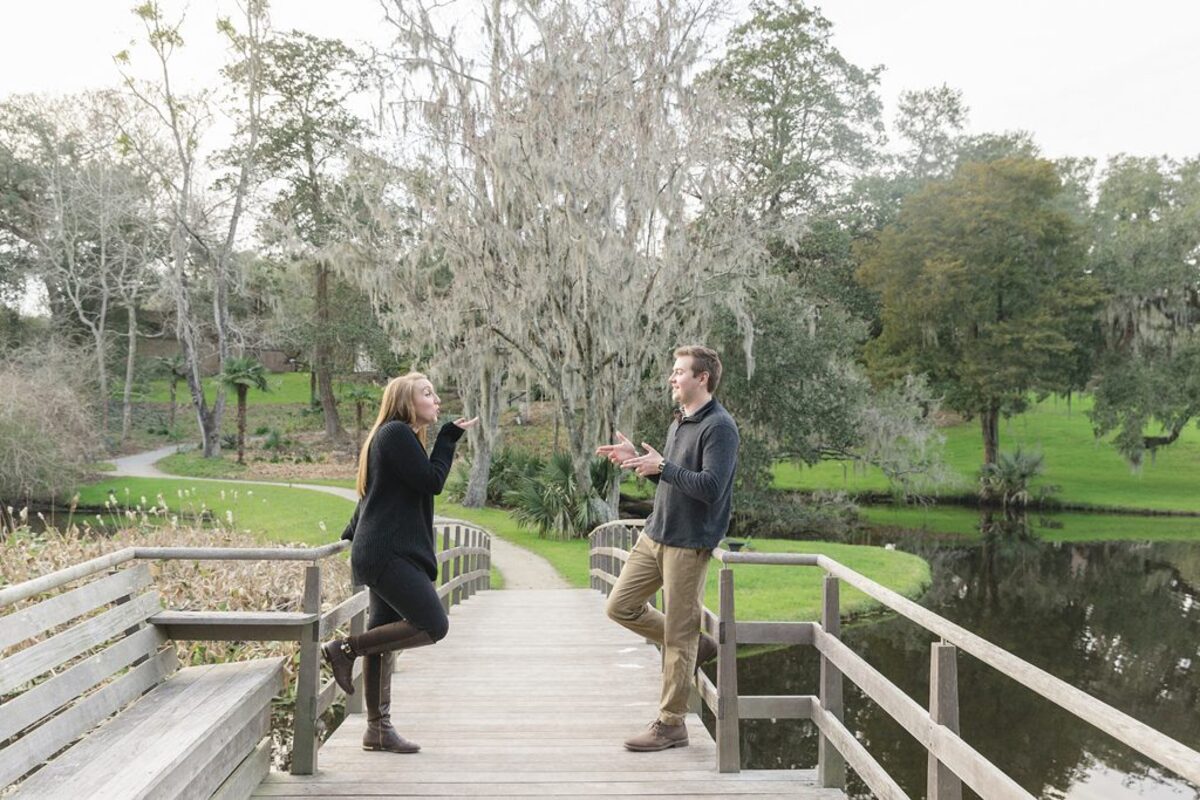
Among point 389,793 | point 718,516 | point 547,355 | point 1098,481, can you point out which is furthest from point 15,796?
point 1098,481

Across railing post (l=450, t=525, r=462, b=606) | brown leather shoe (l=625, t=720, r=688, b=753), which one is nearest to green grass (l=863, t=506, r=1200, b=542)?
railing post (l=450, t=525, r=462, b=606)

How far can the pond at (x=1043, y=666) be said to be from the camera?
8625 millimetres

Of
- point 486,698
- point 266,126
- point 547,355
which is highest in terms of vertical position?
point 266,126

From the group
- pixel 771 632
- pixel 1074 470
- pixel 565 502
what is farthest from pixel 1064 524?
pixel 771 632

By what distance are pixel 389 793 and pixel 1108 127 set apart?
47.1 m

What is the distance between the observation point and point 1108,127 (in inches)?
1644

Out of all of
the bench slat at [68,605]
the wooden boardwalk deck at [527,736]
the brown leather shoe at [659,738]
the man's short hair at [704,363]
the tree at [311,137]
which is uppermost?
the tree at [311,137]

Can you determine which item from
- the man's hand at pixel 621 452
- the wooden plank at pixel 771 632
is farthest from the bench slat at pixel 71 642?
the wooden plank at pixel 771 632

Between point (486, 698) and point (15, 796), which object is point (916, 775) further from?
point (15, 796)

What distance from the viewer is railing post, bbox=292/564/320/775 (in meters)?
4.07

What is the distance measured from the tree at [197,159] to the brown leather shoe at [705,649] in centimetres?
2864

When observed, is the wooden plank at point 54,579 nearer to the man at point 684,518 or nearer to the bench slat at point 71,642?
the bench slat at point 71,642

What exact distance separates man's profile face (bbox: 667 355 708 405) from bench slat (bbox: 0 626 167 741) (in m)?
2.62

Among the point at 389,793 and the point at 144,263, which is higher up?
the point at 144,263
